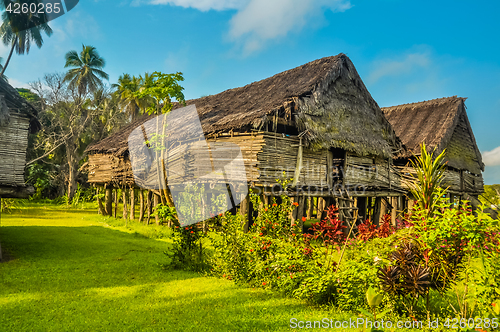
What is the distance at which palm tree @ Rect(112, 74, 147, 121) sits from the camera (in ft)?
106

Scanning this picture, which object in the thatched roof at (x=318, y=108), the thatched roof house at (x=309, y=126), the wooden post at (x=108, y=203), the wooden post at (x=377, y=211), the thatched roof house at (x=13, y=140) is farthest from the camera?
the wooden post at (x=108, y=203)

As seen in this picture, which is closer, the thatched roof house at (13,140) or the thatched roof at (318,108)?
the thatched roof house at (13,140)

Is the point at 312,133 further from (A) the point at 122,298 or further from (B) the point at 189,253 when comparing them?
(A) the point at 122,298

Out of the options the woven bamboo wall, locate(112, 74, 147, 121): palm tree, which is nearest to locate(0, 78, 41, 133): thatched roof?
the woven bamboo wall

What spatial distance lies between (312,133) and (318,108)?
1.11 meters

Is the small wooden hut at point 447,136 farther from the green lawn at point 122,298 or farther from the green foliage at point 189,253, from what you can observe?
the green lawn at point 122,298

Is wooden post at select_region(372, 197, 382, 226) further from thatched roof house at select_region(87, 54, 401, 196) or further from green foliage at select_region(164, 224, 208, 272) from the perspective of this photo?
green foliage at select_region(164, 224, 208, 272)

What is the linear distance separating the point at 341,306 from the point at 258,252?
6.02ft

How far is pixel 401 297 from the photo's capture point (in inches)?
190

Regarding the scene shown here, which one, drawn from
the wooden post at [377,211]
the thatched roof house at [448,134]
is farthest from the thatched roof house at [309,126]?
the thatched roof house at [448,134]

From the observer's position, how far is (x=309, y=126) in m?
11.5

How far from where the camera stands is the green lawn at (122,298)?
4.80 meters

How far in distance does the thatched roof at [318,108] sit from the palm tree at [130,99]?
1709 cm

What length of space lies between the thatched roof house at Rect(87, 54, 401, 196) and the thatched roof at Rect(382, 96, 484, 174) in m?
2.26
